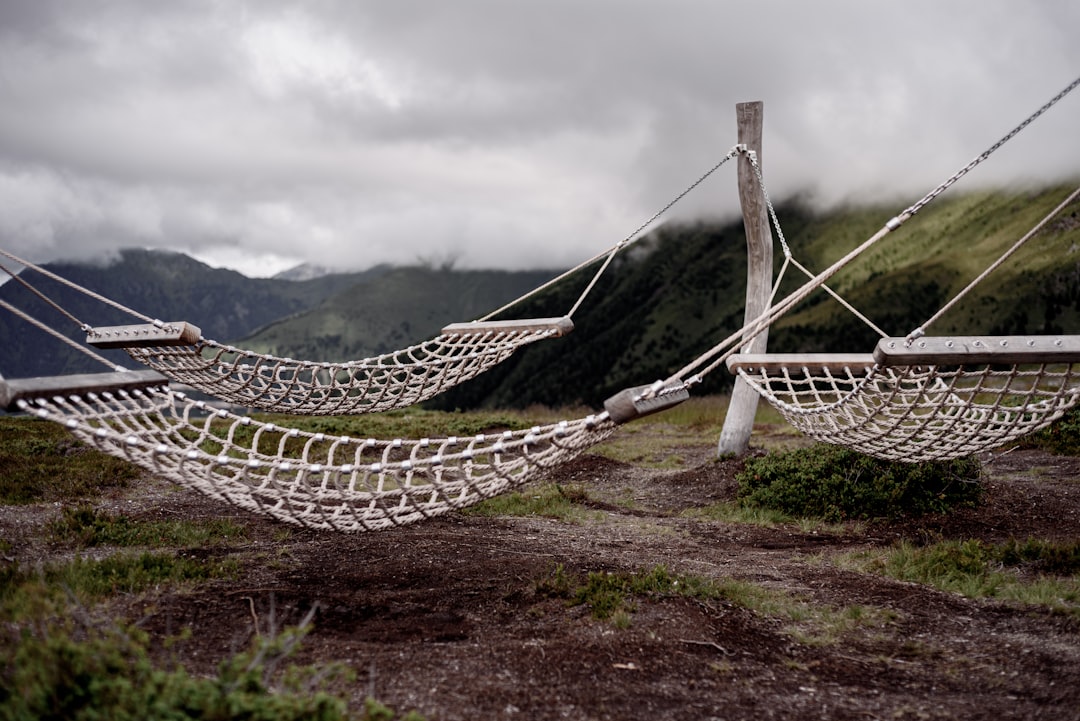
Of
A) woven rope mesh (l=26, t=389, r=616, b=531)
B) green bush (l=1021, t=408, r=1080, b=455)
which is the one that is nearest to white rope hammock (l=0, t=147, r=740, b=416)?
woven rope mesh (l=26, t=389, r=616, b=531)

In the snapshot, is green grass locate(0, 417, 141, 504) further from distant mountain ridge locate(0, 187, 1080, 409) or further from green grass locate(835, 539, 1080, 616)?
distant mountain ridge locate(0, 187, 1080, 409)

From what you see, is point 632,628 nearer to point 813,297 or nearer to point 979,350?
point 979,350

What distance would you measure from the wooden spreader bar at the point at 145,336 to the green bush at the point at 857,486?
3684 mm

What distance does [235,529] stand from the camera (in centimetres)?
460

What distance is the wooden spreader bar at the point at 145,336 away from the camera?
438cm

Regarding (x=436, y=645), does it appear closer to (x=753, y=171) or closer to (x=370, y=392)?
(x=370, y=392)

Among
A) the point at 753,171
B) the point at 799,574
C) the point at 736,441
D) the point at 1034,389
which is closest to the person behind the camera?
the point at 1034,389

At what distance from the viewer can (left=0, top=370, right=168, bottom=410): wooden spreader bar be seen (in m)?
3.21

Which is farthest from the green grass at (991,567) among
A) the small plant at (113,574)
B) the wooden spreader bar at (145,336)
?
the wooden spreader bar at (145,336)

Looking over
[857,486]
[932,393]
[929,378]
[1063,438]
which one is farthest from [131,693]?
[1063,438]

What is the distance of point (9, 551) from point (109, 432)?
1.60 meters

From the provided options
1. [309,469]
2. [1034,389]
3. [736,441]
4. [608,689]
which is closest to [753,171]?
[736,441]

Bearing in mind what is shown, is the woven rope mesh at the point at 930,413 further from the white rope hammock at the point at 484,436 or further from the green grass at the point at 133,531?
the green grass at the point at 133,531

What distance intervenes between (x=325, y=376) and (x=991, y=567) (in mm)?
3716
